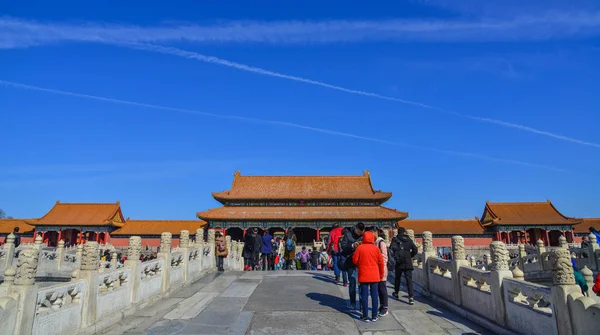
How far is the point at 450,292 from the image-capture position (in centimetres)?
812

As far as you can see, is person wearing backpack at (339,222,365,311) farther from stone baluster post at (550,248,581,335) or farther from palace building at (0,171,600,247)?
palace building at (0,171,600,247)

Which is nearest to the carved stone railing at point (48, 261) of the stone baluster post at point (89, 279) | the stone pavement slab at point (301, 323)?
the stone baluster post at point (89, 279)

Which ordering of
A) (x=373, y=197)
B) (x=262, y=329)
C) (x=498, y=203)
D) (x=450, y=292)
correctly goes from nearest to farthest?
(x=262, y=329)
(x=450, y=292)
(x=373, y=197)
(x=498, y=203)

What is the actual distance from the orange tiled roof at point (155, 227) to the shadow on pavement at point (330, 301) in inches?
1255

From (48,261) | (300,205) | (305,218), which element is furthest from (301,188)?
(48,261)

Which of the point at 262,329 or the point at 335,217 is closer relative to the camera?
the point at 262,329

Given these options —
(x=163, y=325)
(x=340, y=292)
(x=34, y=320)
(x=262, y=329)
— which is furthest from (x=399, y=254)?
(x=34, y=320)

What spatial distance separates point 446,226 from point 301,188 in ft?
50.0

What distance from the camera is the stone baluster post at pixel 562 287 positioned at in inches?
175

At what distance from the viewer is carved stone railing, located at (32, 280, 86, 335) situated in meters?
4.83

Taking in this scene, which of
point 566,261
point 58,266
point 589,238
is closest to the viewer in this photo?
point 566,261

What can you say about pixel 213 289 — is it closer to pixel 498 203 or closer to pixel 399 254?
pixel 399 254

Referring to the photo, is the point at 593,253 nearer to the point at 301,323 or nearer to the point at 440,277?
the point at 440,277

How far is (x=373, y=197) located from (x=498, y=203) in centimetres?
1457
